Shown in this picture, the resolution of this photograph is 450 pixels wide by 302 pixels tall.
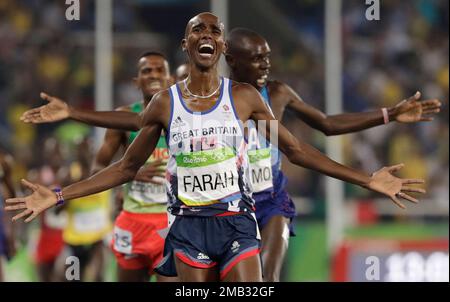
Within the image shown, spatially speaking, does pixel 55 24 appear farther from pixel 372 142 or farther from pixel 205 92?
pixel 205 92

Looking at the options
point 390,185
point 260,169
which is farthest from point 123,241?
point 390,185

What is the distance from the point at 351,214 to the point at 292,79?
2.84 m

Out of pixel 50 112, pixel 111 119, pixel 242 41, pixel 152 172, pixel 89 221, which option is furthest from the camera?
pixel 89 221

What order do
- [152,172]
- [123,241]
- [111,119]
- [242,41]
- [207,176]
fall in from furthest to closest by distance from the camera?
[123,241], [152,172], [242,41], [111,119], [207,176]

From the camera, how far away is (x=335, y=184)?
46.6 feet

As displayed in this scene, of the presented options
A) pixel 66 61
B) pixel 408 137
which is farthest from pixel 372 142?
pixel 66 61

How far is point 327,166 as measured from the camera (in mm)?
6441

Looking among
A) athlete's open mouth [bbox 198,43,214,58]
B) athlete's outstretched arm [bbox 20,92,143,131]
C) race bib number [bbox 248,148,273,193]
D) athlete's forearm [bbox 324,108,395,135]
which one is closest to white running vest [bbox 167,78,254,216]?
athlete's open mouth [bbox 198,43,214,58]

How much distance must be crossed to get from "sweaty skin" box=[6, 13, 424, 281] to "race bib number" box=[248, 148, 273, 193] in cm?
150

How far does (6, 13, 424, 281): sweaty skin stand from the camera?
634 centimetres

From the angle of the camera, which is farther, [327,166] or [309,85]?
[309,85]

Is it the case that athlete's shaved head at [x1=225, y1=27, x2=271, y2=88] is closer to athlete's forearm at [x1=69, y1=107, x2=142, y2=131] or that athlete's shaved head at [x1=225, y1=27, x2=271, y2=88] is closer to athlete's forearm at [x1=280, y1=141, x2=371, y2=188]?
athlete's forearm at [x1=69, y1=107, x2=142, y2=131]

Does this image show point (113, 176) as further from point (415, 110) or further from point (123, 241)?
point (415, 110)

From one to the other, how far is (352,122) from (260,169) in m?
0.87
